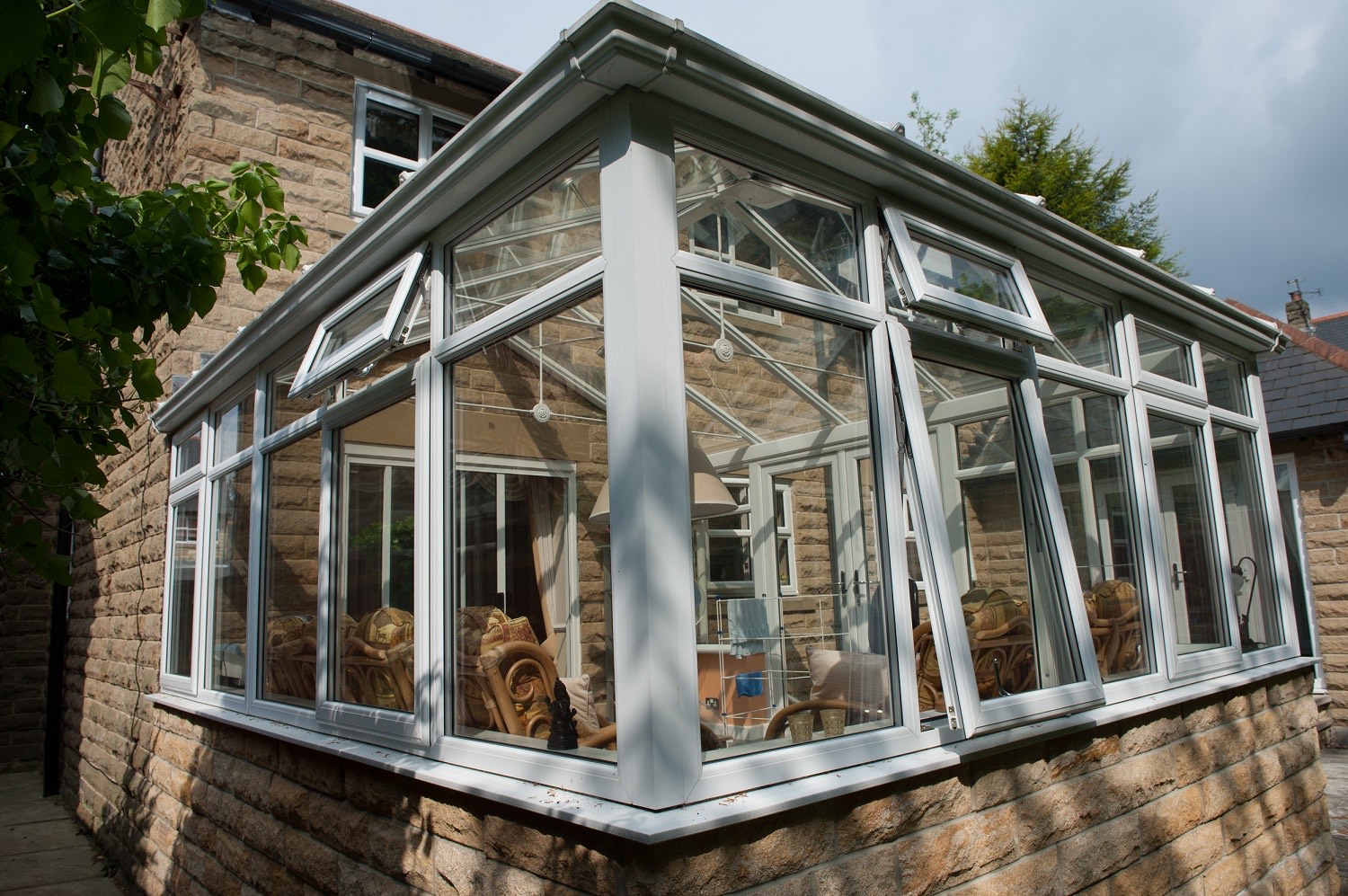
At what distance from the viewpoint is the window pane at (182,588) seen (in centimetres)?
654

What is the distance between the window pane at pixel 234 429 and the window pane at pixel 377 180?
2837mm

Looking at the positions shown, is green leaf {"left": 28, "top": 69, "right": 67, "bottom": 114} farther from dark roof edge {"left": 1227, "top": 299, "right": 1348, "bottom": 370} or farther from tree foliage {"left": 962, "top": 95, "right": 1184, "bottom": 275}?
tree foliage {"left": 962, "top": 95, "right": 1184, "bottom": 275}

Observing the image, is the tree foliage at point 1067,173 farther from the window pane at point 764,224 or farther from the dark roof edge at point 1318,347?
the window pane at point 764,224

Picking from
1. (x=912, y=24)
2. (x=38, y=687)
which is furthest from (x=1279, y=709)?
(x=912, y=24)

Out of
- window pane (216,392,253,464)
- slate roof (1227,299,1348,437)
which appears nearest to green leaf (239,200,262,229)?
window pane (216,392,253,464)

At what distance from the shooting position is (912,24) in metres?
39.5

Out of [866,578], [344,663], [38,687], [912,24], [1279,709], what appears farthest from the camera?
[912,24]

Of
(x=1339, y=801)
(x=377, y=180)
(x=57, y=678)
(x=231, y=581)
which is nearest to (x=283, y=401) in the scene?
(x=231, y=581)

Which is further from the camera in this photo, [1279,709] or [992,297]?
[1279,709]

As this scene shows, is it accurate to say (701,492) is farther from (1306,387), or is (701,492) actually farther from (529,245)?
(1306,387)

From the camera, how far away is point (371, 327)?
13.4 feet

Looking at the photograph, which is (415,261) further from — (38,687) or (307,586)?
(38,687)

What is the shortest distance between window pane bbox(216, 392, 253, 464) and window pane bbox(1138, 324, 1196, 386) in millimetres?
4924

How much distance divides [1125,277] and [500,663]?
3501 mm
